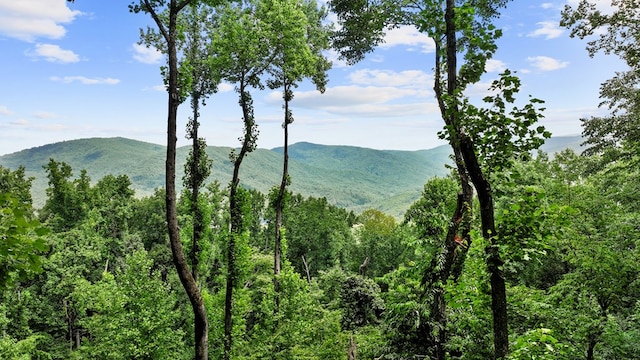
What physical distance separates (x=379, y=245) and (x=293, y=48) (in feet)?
80.3

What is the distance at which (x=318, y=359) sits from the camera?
1289 centimetres

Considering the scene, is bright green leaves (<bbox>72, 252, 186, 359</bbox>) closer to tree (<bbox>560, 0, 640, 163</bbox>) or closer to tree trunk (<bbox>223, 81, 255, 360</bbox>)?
tree trunk (<bbox>223, 81, 255, 360</bbox>)

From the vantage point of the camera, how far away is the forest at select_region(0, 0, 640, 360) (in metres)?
4.43

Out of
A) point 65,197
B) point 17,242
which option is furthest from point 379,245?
point 17,242

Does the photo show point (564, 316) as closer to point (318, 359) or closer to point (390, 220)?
point (318, 359)

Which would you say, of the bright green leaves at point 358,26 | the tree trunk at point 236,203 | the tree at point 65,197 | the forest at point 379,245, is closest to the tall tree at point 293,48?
the forest at point 379,245

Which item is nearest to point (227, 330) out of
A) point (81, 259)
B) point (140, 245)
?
point (81, 259)

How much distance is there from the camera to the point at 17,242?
3.65 meters

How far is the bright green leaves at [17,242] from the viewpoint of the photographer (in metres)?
3.51

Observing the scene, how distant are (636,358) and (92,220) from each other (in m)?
30.1

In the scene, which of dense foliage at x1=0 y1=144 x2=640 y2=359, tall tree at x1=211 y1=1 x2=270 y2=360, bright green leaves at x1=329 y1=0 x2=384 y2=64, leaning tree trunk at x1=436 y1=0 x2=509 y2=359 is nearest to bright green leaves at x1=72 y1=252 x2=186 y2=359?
dense foliage at x1=0 y1=144 x2=640 y2=359

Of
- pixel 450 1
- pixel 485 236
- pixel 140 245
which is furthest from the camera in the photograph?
pixel 140 245

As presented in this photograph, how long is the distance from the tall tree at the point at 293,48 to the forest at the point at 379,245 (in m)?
0.09

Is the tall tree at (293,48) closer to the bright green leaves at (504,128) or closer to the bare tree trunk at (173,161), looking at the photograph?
the bare tree trunk at (173,161)
